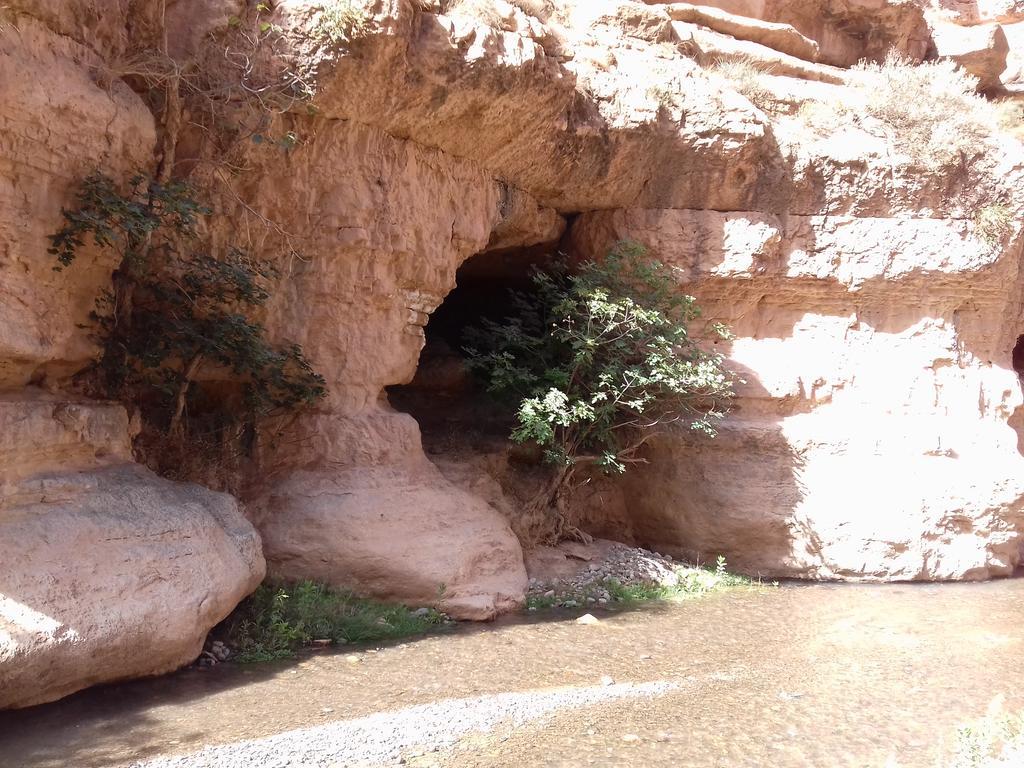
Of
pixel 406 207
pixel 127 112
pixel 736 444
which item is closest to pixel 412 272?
pixel 406 207

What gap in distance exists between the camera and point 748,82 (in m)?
10.3

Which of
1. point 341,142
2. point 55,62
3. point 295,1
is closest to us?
point 55,62

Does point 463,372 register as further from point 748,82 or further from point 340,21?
point 748,82

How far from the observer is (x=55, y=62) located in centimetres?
539

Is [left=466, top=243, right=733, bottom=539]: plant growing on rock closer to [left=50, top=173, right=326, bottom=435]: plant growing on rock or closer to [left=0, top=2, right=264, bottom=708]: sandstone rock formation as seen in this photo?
[left=50, top=173, right=326, bottom=435]: plant growing on rock

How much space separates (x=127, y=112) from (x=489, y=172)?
12.0 feet

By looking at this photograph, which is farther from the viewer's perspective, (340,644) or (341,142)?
(341,142)

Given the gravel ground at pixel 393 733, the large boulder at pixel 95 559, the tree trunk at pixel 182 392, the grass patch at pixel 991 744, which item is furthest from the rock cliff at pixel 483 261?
the grass patch at pixel 991 744

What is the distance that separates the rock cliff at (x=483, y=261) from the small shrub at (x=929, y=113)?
5 centimetres

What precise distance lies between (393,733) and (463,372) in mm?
6091

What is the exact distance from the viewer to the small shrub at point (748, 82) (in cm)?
1026

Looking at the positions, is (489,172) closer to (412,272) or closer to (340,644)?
(412,272)

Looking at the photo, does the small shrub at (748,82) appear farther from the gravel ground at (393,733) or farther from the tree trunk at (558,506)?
the gravel ground at (393,733)

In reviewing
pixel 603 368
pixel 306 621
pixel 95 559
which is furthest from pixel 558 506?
pixel 95 559
